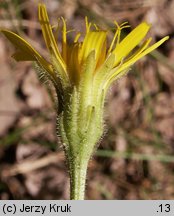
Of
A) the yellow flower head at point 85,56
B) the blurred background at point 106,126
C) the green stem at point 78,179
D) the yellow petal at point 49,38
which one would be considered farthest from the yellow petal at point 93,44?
the blurred background at point 106,126

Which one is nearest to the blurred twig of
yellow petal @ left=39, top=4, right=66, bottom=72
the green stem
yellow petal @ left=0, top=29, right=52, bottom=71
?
the green stem

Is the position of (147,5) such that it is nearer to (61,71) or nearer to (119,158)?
(119,158)

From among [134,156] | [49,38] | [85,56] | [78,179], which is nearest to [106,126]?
[134,156]

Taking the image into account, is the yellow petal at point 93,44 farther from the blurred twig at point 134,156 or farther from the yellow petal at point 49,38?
the blurred twig at point 134,156

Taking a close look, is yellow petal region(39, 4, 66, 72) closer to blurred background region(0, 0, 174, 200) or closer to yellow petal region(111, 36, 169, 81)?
yellow petal region(111, 36, 169, 81)
